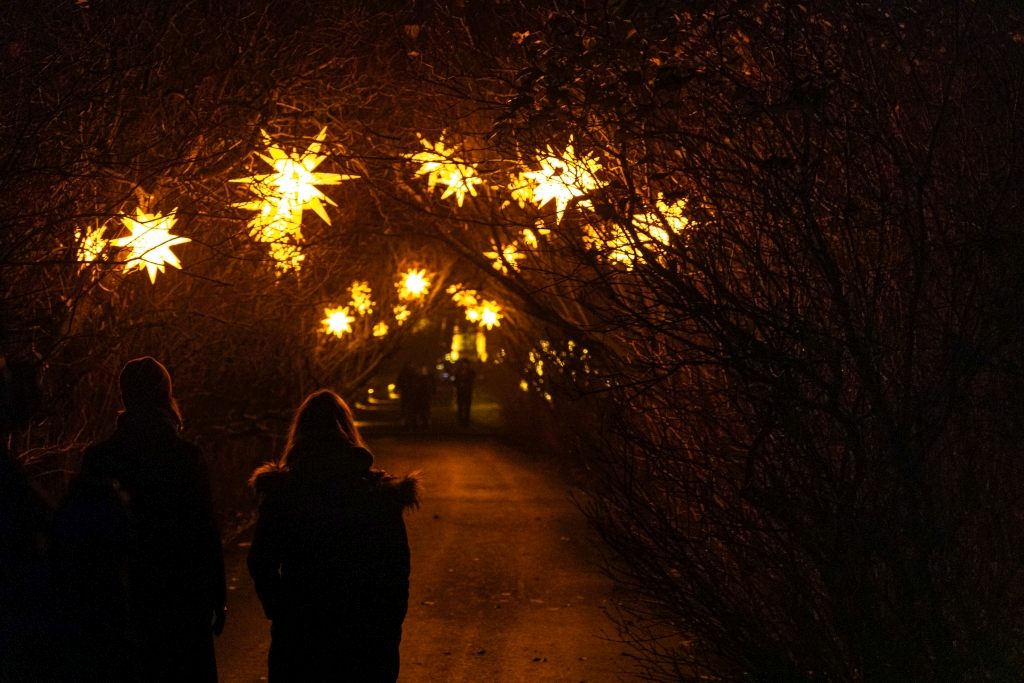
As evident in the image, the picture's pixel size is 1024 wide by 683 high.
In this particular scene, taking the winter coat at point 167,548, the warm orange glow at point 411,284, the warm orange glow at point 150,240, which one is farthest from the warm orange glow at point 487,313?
the winter coat at point 167,548

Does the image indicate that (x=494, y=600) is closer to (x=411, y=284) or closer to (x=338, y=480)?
(x=338, y=480)

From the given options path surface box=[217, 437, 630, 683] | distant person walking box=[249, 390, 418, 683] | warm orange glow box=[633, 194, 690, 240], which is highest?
warm orange glow box=[633, 194, 690, 240]

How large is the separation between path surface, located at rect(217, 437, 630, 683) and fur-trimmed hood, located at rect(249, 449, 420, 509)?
3565mm

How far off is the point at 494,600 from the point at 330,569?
293 inches

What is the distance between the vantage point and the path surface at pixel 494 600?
1044cm

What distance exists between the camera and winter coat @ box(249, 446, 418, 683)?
6.27 m

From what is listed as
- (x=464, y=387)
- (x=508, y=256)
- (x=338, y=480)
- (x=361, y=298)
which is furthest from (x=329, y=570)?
(x=464, y=387)

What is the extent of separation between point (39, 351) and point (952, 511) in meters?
7.44

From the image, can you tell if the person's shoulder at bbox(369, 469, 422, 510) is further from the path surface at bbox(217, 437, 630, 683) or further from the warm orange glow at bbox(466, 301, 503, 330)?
the warm orange glow at bbox(466, 301, 503, 330)

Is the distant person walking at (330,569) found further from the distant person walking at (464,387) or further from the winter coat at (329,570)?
the distant person walking at (464,387)

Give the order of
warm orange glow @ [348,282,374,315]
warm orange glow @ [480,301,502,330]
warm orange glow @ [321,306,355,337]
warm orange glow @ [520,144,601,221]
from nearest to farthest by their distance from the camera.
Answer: warm orange glow @ [520,144,601,221], warm orange glow @ [321,306,355,337], warm orange glow @ [348,282,374,315], warm orange glow @ [480,301,502,330]

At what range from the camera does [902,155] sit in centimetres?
628

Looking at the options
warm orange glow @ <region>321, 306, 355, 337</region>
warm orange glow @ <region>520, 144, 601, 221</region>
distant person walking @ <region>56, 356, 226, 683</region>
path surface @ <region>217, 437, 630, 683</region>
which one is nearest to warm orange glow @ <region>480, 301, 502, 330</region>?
path surface @ <region>217, 437, 630, 683</region>

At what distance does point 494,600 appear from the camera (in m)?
13.5
